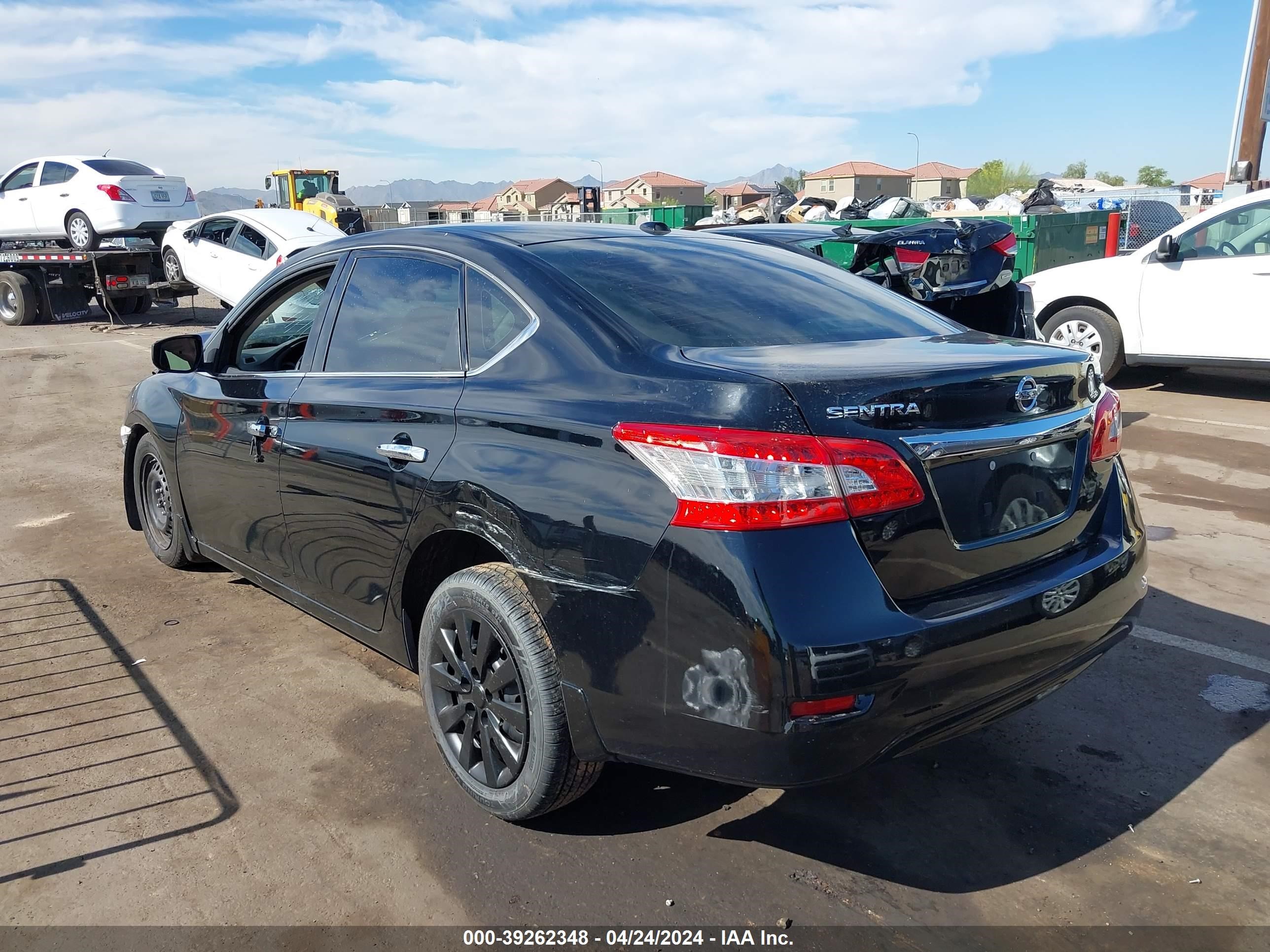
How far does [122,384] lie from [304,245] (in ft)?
A: 10.9

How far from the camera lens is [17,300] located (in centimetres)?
1806

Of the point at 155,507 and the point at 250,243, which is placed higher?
the point at 250,243

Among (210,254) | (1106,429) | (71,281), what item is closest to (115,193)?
(71,281)

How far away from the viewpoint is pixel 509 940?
2.63 metres

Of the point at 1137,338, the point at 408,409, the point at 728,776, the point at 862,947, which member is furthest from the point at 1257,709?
the point at 1137,338

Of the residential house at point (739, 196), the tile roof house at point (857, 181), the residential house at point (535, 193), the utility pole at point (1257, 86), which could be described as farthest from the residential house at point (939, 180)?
the utility pole at point (1257, 86)

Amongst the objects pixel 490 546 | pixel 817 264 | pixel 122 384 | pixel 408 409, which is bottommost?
pixel 122 384

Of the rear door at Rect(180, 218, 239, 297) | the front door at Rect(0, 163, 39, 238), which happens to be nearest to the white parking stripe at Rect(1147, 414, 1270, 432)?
the rear door at Rect(180, 218, 239, 297)

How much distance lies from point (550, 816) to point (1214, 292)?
8.31 meters

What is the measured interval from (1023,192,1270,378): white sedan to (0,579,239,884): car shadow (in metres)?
7.37

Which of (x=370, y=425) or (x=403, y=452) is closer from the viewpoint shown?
(x=403, y=452)

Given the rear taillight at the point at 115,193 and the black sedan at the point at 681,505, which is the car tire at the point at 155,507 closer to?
the black sedan at the point at 681,505

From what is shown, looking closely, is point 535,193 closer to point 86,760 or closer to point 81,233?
point 81,233

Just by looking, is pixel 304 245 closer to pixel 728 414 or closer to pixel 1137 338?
pixel 1137 338
